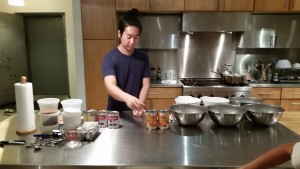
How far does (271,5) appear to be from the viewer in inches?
123

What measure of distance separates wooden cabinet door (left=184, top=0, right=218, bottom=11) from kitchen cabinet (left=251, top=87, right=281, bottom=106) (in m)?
1.24

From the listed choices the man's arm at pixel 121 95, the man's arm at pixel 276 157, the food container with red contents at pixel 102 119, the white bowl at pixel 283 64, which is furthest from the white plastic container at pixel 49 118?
the white bowl at pixel 283 64

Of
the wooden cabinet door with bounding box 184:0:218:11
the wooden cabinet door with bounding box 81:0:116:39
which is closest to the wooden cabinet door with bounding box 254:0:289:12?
the wooden cabinet door with bounding box 184:0:218:11

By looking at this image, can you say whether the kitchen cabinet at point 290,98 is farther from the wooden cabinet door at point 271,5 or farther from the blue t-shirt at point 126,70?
the blue t-shirt at point 126,70

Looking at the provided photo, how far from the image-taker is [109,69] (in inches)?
68.7

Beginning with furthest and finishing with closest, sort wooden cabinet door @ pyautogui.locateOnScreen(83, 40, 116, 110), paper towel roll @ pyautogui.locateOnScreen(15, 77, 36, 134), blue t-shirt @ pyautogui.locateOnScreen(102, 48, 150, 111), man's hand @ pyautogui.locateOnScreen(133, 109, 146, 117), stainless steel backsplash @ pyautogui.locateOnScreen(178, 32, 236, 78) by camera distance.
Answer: stainless steel backsplash @ pyautogui.locateOnScreen(178, 32, 236, 78), wooden cabinet door @ pyautogui.locateOnScreen(83, 40, 116, 110), blue t-shirt @ pyautogui.locateOnScreen(102, 48, 150, 111), man's hand @ pyautogui.locateOnScreen(133, 109, 146, 117), paper towel roll @ pyautogui.locateOnScreen(15, 77, 36, 134)

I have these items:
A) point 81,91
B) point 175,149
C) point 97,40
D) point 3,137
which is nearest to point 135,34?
point 175,149

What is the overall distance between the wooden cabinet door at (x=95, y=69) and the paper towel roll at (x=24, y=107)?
1.96m

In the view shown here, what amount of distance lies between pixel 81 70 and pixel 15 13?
2667mm

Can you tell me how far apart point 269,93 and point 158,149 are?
2.55 m

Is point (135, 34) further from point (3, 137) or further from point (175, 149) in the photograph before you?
point (3, 137)

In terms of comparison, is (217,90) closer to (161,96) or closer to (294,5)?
(161,96)

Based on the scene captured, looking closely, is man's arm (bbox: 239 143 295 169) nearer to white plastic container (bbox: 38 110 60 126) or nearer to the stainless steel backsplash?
white plastic container (bbox: 38 110 60 126)

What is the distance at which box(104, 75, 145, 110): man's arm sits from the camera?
1.47 meters
